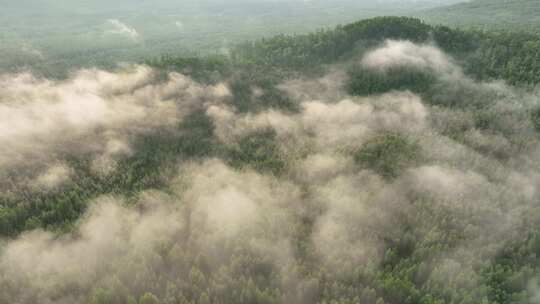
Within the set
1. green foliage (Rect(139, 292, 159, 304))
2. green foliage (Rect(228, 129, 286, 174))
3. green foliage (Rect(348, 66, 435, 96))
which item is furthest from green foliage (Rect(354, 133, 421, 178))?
green foliage (Rect(139, 292, 159, 304))

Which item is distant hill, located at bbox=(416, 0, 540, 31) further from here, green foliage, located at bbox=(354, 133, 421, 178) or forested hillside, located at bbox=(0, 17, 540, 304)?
green foliage, located at bbox=(354, 133, 421, 178)

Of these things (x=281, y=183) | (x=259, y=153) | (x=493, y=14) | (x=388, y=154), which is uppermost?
(x=493, y=14)

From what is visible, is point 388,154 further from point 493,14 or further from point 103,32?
point 103,32

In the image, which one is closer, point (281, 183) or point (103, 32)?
point (281, 183)

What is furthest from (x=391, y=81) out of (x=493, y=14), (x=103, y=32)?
(x=103, y=32)

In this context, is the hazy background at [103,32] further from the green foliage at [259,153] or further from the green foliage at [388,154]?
the green foliage at [388,154]

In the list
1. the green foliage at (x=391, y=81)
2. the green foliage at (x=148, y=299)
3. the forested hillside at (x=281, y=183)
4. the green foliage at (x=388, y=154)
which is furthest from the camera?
the green foliage at (x=391, y=81)

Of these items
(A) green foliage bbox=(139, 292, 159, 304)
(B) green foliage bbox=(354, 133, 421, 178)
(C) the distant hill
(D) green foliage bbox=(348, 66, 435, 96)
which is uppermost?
(C) the distant hill

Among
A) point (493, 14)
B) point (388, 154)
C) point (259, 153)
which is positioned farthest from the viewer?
point (493, 14)

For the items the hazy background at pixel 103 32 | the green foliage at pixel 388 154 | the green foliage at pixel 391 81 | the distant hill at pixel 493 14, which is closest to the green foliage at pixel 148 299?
the green foliage at pixel 388 154

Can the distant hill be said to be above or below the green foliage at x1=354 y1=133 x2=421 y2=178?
above
